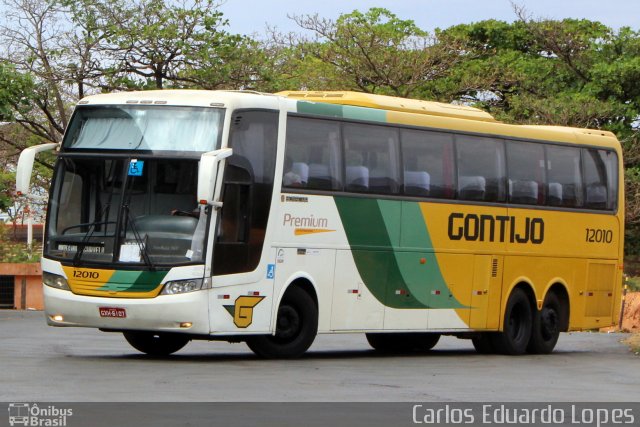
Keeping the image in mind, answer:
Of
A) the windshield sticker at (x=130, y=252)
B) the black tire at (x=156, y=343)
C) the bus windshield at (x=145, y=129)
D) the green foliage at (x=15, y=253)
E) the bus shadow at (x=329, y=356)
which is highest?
the bus windshield at (x=145, y=129)

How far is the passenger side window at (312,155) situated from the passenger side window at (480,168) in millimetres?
2857

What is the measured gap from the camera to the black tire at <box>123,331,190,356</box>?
62.3 ft

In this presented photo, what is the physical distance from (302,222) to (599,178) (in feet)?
25.1

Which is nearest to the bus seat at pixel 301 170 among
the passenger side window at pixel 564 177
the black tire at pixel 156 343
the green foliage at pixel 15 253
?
the black tire at pixel 156 343

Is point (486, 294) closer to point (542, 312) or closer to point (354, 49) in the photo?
point (542, 312)

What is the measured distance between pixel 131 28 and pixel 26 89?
226 inches

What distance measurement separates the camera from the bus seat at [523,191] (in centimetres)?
2225

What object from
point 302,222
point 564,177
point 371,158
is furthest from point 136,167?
point 564,177

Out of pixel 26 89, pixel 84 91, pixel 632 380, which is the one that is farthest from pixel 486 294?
pixel 84 91

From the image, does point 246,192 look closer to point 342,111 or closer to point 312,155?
point 312,155
